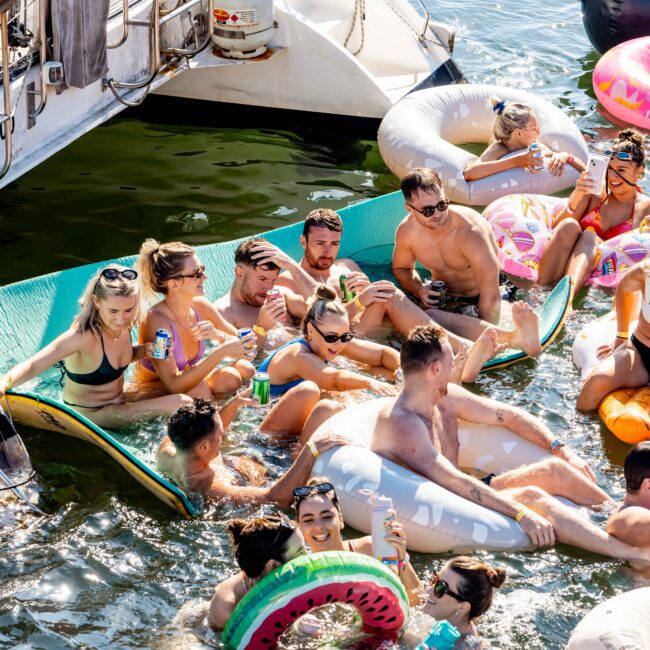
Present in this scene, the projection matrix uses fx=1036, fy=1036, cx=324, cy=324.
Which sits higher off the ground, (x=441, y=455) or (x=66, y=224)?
(x=441, y=455)

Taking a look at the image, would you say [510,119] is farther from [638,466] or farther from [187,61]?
[638,466]

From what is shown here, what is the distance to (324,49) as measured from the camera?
32.9 feet

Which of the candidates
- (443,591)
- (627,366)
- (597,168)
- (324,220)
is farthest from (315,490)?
(597,168)

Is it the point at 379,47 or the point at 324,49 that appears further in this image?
the point at 379,47

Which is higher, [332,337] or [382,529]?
[382,529]

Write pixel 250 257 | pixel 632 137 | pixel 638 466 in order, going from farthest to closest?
pixel 632 137
pixel 250 257
pixel 638 466

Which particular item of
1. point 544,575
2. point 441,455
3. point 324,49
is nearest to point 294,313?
point 441,455

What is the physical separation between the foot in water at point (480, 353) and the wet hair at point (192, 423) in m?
1.96

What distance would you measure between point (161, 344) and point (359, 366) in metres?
1.37

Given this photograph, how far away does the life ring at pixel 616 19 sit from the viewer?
12210 millimetres

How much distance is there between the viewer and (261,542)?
409 centimetres

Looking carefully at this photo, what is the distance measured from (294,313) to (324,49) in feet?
13.2

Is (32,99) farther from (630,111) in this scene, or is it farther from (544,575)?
(630,111)

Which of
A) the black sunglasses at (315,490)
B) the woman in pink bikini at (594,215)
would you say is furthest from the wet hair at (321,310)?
the woman in pink bikini at (594,215)
